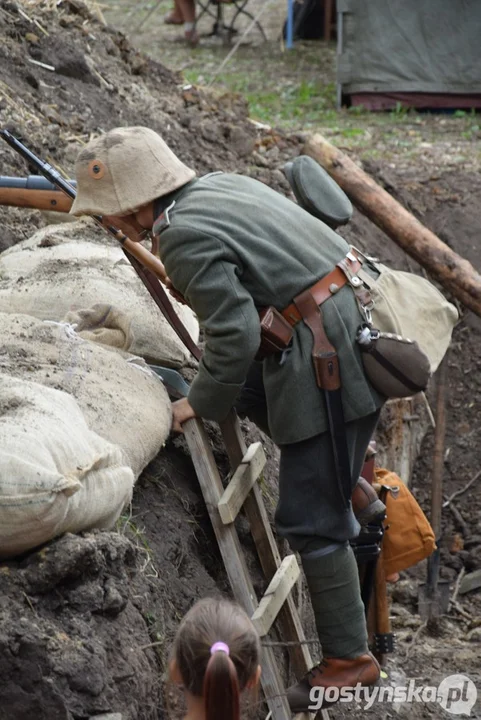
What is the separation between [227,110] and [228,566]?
18.8 ft

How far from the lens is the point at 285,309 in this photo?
12.1 feet

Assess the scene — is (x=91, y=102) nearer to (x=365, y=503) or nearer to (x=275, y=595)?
(x=365, y=503)

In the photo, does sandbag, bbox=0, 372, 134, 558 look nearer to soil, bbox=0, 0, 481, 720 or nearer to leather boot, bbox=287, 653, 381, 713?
soil, bbox=0, 0, 481, 720

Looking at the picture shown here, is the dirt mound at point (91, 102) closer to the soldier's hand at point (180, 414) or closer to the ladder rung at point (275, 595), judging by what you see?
the soldier's hand at point (180, 414)

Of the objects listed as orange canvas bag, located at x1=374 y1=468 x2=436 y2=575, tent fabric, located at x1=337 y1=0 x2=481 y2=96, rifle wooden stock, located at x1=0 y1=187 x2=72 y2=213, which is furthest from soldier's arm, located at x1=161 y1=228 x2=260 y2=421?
tent fabric, located at x1=337 y1=0 x2=481 y2=96

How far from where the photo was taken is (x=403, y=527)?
511cm

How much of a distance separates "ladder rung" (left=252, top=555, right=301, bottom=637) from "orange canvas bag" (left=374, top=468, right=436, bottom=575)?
0.96 meters

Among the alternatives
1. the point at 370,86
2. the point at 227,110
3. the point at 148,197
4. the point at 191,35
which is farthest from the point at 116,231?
the point at 191,35

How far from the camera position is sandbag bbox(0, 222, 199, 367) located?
4.52 m

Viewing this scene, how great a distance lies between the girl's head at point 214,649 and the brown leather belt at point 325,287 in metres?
1.41

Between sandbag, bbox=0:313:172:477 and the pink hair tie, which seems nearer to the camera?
the pink hair tie

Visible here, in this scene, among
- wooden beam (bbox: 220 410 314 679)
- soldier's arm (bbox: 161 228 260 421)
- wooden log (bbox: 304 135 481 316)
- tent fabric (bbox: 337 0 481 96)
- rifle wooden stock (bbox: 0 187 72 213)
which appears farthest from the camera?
tent fabric (bbox: 337 0 481 96)

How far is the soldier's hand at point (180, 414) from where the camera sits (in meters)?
4.13

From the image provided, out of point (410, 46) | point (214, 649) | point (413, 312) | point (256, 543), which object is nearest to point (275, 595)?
point (256, 543)
